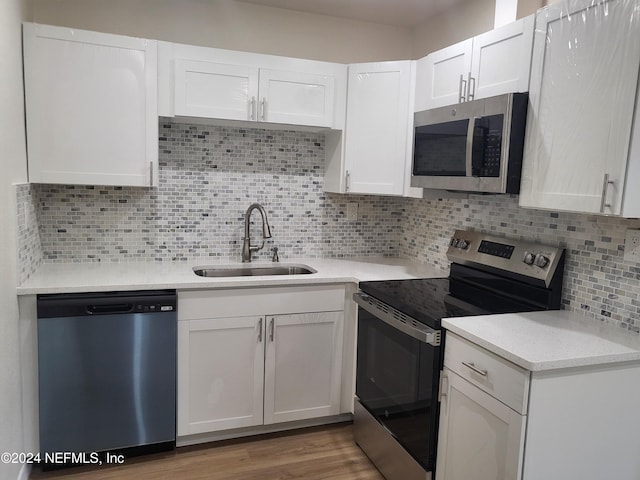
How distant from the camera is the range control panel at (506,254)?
204cm

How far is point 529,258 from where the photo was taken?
6.97 feet

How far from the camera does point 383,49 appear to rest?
3184 mm

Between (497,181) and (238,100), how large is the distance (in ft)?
4.70

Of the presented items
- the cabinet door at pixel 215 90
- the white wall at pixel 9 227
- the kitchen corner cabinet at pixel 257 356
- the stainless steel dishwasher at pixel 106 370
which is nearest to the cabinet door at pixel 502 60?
the cabinet door at pixel 215 90

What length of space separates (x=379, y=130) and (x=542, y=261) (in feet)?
3.93

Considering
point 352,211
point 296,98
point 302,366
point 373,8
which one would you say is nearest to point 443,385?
point 302,366

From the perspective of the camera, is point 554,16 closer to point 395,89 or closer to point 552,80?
point 552,80

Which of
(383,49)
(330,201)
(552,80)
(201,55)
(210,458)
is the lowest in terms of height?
(210,458)

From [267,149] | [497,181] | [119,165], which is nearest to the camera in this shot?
[497,181]

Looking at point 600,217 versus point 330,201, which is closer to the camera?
point 600,217

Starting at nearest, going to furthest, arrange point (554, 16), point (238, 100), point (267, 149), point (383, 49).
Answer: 1. point (554, 16)
2. point (238, 100)
3. point (267, 149)
4. point (383, 49)

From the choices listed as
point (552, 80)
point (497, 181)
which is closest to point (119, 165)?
point (497, 181)

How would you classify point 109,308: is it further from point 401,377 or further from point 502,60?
point 502,60

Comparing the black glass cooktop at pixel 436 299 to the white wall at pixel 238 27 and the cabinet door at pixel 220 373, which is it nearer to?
the cabinet door at pixel 220 373
